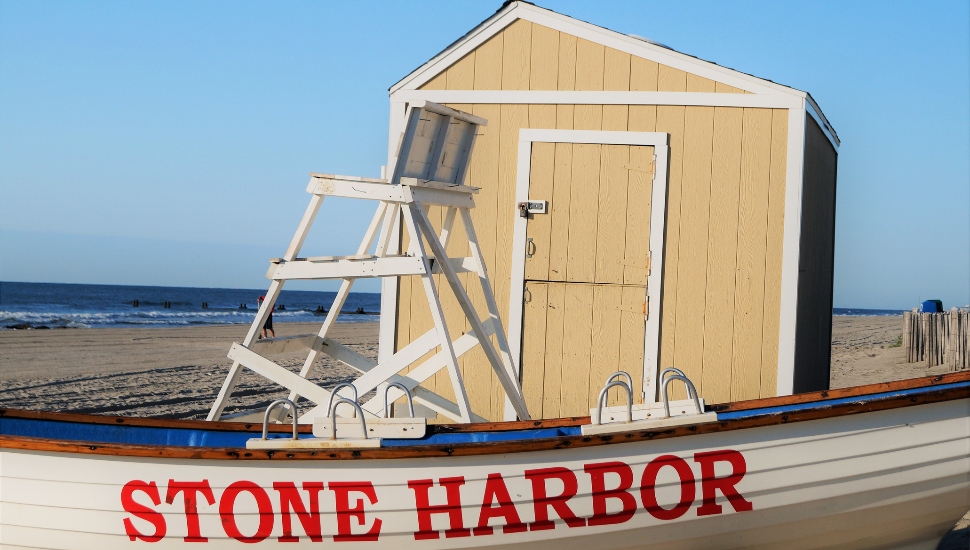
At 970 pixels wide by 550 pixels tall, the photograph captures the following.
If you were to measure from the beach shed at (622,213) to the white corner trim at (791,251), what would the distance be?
0.01m

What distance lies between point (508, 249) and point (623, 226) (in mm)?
928

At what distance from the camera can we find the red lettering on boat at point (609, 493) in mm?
3814

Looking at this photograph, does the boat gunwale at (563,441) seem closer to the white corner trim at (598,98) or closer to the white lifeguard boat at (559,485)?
the white lifeguard boat at (559,485)

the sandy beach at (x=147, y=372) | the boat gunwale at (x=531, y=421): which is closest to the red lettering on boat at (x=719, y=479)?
the boat gunwale at (x=531, y=421)

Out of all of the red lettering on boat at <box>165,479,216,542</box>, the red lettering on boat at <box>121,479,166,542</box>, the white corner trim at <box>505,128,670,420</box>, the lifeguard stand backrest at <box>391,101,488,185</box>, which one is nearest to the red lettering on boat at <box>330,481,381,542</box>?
the red lettering on boat at <box>165,479,216,542</box>

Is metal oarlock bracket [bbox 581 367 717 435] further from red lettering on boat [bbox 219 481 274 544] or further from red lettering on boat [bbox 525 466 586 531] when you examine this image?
red lettering on boat [bbox 219 481 274 544]

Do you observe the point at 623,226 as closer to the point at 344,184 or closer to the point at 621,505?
the point at 344,184

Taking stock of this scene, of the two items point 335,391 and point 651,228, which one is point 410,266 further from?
point 651,228

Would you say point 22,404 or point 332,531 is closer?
point 332,531

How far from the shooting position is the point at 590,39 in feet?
22.3

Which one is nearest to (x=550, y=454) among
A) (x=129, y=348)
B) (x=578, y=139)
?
(x=578, y=139)

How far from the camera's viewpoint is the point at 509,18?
6.98m

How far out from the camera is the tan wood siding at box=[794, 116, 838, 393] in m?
6.70

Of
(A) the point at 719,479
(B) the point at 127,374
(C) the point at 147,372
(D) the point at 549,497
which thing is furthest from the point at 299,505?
(C) the point at 147,372
